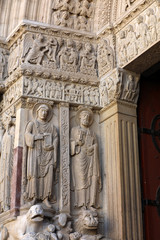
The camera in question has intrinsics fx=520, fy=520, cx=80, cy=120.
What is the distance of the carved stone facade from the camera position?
27.9 feet

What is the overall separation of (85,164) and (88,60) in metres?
2.07

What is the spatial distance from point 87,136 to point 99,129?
361mm

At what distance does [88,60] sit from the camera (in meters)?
9.82

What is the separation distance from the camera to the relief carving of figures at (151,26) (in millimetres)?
8585

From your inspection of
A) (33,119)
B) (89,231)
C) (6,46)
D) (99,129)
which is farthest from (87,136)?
(6,46)

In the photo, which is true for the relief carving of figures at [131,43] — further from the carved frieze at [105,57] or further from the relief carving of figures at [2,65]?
the relief carving of figures at [2,65]

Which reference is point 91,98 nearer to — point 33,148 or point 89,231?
point 33,148

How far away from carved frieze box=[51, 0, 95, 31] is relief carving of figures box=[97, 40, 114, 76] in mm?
566

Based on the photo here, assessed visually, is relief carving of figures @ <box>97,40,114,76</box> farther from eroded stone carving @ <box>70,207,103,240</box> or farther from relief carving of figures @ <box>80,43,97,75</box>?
eroded stone carving @ <box>70,207,103,240</box>

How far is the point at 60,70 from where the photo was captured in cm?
951

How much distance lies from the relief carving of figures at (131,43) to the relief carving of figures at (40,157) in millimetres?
1722

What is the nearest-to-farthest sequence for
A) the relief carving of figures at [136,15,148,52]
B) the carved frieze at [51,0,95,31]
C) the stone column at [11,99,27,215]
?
the stone column at [11,99,27,215] → the relief carving of figures at [136,15,148,52] → the carved frieze at [51,0,95,31]

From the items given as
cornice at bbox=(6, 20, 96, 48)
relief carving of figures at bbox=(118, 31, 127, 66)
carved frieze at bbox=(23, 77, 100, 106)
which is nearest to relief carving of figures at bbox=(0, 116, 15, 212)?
carved frieze at bbox=(23, 77, 100, 106)

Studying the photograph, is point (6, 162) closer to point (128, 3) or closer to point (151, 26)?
point (151, 26)
